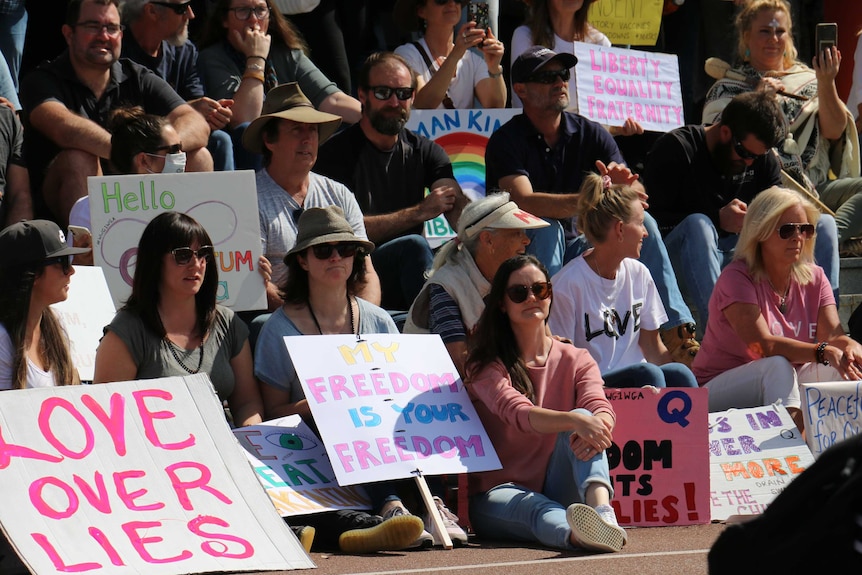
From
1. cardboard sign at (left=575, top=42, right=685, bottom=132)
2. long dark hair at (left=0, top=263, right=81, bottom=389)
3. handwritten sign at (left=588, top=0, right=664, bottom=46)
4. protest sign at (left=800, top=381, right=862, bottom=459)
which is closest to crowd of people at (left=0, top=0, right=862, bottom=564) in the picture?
long dark hair at (left=0, top=263, right=81, bottom=389)

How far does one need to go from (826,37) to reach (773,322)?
3.17m

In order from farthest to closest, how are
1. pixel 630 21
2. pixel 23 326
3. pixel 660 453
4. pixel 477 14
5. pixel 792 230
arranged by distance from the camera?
pixel 630 21
pixel 477 14
pixel 792 230
pixel 660 453
pixel 23 326

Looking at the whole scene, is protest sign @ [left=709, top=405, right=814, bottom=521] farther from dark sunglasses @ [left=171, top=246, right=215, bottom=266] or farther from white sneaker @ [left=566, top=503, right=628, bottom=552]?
dark sunglasses @ [left=171, top=246, right=215, bottom=266]

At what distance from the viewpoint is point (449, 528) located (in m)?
6.05

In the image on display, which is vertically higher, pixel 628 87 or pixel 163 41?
pixel 163 41

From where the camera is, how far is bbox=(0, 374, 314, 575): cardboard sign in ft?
17.1

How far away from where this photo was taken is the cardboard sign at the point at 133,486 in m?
5.21

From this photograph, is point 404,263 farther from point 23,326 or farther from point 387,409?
point 23,326

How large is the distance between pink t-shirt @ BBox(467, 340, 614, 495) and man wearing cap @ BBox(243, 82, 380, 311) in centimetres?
134

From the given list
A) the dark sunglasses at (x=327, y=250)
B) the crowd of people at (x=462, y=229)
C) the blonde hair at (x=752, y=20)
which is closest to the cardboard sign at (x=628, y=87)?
the crowd of people at (x=462, y=229)

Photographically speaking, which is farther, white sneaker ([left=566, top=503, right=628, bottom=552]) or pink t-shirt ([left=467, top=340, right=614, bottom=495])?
pink t-shirt ([left=467, top=340, right=614, bottom=495])

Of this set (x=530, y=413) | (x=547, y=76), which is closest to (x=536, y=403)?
(x=530, y=413)

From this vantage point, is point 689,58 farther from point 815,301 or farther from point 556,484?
point 556,484

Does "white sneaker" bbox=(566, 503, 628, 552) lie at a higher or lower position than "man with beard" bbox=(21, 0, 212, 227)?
lower
